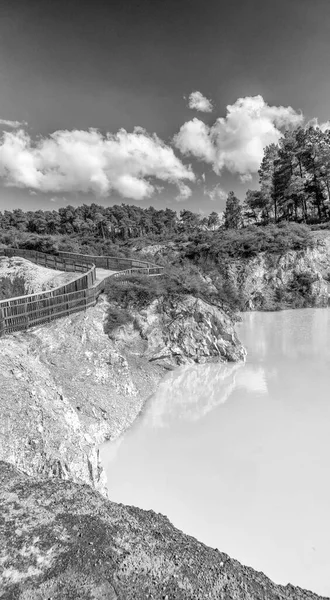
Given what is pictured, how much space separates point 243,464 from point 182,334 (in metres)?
8.39

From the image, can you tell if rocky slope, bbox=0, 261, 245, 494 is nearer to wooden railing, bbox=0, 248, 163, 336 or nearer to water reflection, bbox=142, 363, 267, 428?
wooden railing, bbox=0, 248, 163, 336

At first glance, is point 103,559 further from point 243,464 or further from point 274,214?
point 274,214

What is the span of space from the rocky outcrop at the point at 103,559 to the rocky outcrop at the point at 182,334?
35.7 feet

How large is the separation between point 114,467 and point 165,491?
1877 mm

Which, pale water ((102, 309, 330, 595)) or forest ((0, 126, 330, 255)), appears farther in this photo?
forest ((0, 126, 330, 255))

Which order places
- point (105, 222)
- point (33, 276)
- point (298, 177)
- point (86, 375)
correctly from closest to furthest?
point (86, 375) < point (33, 276) < point (298, 177) < point (105, 222)

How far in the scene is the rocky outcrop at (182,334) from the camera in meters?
15.2

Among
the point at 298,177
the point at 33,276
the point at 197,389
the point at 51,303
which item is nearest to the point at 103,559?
the point at 51,303

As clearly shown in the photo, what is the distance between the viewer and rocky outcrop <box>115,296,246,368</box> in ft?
49.9

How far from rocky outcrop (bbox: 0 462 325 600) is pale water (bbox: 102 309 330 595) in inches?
128

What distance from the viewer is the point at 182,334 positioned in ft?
52.1

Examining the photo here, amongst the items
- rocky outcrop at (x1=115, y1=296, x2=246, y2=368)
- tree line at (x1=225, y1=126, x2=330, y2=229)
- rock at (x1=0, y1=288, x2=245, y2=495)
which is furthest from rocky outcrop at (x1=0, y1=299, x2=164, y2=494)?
tree line at (x1=225, y1=126, x2=330, y2=229)

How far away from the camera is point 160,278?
1812cm

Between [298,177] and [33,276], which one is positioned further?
[298,177]
